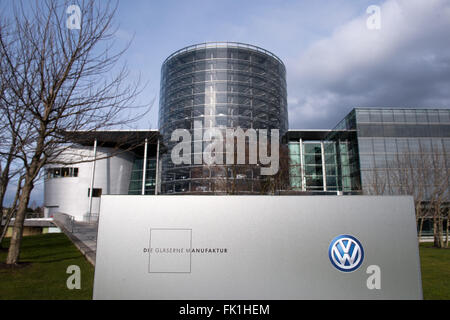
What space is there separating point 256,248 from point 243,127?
105ft

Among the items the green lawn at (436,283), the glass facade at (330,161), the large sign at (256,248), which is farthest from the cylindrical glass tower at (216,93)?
the large sign at (256,248)

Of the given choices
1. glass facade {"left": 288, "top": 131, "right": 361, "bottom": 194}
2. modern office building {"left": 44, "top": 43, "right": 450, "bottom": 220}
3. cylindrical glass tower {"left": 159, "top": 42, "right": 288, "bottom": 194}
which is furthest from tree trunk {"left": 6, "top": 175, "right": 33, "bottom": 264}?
glass facade {"left": 288, "top": 131, "right": 361, "bottom": 194}

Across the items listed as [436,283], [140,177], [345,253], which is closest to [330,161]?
[140,177]

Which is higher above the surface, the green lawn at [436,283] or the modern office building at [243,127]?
the modern office building at [243,127]

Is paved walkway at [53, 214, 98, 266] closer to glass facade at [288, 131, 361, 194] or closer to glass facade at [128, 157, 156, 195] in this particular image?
glass facade at [128, 157, 156, 195]

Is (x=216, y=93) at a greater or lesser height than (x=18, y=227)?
greater

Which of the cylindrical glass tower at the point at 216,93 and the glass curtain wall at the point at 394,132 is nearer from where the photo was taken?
the glass curtain wall at the point at 394,132

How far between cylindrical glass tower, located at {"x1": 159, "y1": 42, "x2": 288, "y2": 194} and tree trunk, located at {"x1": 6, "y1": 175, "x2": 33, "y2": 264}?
25.5 meters

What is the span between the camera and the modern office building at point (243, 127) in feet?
111

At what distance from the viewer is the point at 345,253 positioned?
270 cm

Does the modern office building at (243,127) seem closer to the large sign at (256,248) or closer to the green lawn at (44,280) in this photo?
the green lawn at (44,280)

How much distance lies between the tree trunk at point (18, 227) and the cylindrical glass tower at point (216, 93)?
25.5 meters

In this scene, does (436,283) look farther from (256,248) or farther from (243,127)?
(243,127)

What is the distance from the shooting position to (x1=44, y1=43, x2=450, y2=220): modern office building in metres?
33.9
